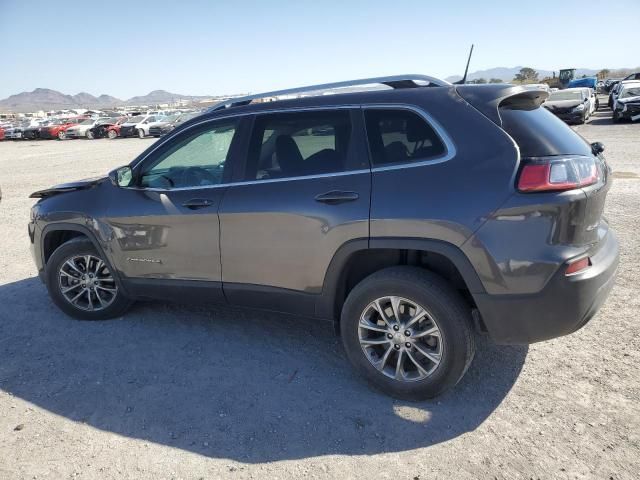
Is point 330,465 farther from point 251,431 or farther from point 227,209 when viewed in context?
point 227,209

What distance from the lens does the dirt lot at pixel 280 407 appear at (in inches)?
103

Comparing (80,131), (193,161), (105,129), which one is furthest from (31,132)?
(193,161)

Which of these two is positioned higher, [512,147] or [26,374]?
[512,147]

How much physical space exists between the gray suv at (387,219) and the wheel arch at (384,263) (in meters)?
0.01

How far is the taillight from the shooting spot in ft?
8.61

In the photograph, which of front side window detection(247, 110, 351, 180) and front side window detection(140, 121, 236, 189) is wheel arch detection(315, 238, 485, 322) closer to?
front side window detection(247, 110, 351, 180)

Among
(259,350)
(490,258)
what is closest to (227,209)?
(259,350)

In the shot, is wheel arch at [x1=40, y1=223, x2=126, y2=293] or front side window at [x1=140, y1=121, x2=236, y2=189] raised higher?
front side window at [x1=140, y1=121, x2=236, y2=189]

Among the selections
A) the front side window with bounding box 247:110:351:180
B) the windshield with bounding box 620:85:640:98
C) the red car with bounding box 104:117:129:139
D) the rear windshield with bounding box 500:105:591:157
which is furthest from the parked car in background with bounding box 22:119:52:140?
the rear windshield with bounding box 500:105:591:157

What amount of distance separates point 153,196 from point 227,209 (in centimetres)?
74

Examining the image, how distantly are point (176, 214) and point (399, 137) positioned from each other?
5.74 ft

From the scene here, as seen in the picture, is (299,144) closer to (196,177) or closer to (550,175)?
(196,177)

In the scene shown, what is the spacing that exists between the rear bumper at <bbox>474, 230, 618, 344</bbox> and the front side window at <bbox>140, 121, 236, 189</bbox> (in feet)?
6.91

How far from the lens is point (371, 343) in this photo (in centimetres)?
320
